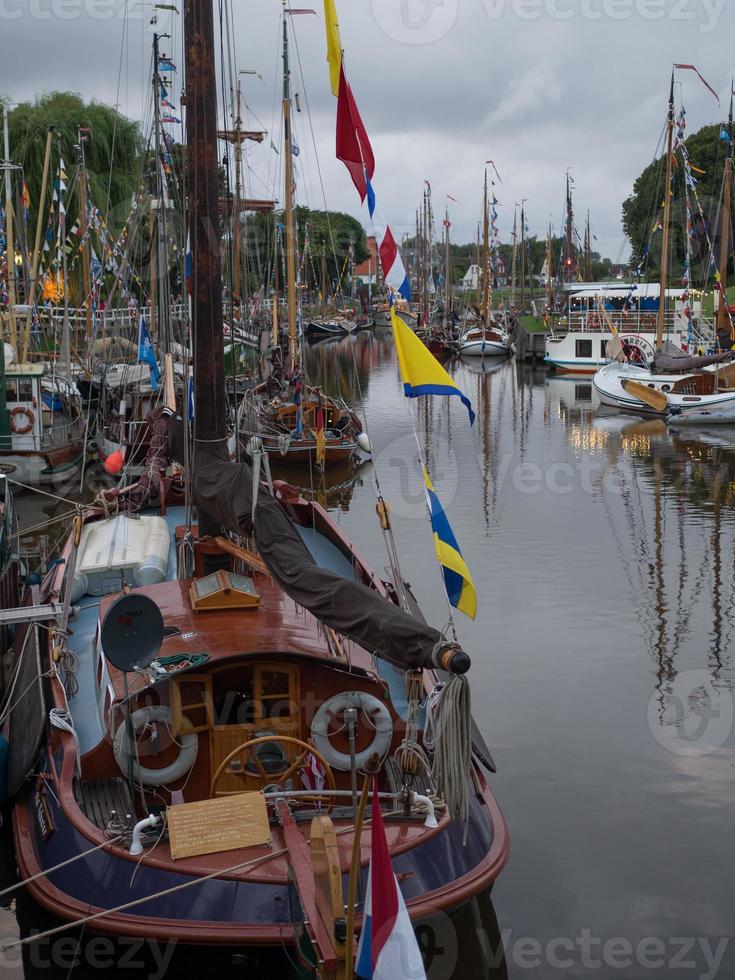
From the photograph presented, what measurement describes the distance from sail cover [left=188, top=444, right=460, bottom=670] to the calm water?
2355 millimetres

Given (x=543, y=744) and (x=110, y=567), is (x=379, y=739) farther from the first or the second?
(x=110, y=567)

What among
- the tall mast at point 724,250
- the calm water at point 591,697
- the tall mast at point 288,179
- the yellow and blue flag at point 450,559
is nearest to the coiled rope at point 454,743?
the calm water at point 591,697

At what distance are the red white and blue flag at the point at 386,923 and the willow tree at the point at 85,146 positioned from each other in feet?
140

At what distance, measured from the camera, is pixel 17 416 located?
28375 millimetres

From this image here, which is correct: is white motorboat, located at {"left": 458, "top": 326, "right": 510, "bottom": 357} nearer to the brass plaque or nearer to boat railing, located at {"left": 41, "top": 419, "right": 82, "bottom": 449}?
boat railing, located at {"left": 41, "top": 419, "right": 82, "bottom": 449}

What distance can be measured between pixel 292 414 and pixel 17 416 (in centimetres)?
791

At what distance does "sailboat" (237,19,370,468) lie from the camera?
30531 mm

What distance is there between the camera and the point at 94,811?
31.0 ft

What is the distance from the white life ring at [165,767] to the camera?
29.6 feet

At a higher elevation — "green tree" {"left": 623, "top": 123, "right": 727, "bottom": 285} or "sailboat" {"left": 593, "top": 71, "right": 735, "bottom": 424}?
"green tree" {"left": 623, "top": 123, "right": 727, "bottom": 285}

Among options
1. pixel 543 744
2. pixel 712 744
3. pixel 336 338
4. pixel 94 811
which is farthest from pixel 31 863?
pixel 336 338

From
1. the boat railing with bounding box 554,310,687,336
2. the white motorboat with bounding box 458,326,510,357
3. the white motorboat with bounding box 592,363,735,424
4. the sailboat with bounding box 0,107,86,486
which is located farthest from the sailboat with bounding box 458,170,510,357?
the sailboat with bounding box 0,107,86,486

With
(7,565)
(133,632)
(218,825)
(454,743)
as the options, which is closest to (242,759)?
(218,825)

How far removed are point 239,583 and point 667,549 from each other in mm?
13804
